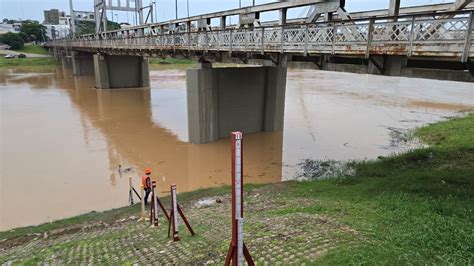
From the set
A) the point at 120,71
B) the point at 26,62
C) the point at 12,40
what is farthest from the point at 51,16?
the point at 120,71

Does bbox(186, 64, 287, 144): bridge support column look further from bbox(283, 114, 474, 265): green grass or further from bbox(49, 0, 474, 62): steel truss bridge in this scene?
bbox(283, 114, 474, 265): green grass

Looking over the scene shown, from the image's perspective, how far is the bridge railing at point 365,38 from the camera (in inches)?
281

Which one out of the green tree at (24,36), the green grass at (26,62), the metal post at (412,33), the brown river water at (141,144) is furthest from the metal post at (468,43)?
the green tree at (24,36)

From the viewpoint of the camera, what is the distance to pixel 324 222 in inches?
257

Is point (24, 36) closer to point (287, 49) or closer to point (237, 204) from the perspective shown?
point (287, 49)

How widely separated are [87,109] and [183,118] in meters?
9.60

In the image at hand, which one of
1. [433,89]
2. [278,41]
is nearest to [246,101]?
[278,41]

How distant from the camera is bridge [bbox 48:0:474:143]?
7.73m

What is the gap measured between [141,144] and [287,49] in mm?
9792

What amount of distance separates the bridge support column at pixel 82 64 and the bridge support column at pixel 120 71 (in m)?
17.2

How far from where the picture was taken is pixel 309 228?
622 cm

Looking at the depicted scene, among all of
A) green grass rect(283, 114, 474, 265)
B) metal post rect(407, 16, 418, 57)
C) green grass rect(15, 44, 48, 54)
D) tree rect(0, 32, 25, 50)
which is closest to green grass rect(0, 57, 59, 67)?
green grass rect(15, 44, 48, 54)

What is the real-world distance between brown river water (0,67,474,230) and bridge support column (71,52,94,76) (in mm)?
22643

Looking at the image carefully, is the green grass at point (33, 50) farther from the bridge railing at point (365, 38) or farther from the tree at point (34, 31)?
the bridge railing at point (365, 38)
